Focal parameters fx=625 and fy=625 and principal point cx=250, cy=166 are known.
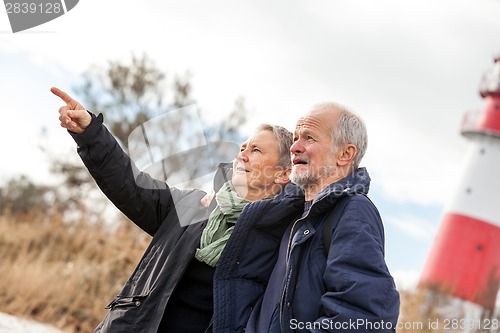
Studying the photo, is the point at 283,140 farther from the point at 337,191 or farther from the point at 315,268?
the point at 315,268

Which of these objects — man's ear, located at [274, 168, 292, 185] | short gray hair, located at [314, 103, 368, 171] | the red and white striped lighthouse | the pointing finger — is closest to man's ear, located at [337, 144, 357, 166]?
short gray hair, located at [314, 103, 368, 171]

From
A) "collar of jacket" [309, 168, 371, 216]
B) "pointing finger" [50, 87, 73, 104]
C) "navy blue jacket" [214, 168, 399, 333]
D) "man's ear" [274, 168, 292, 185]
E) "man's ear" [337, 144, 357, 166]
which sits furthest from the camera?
"man's ear" [274, 168, 292, 185]

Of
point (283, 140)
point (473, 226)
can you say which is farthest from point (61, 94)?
point (473, 226)

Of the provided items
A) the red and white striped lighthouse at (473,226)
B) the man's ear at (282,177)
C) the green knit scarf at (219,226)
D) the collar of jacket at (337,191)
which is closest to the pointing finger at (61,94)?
the green knit scarf at (219,226)

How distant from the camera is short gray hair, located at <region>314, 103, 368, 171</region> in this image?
95.7 inches

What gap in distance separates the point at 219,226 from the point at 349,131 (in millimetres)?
664

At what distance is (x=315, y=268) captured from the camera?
2.13m

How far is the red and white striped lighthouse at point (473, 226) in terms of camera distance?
19.6m

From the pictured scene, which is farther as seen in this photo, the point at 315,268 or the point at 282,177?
the point at 282,177

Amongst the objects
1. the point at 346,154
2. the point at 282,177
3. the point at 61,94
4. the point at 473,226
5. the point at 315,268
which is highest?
the point at 61,94

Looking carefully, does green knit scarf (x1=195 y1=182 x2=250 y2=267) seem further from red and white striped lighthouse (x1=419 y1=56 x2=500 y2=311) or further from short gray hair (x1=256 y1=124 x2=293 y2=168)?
red and white striped lighthouse (x1=419 y1=56 x2=500 y2=311)

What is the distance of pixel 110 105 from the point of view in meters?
13.3

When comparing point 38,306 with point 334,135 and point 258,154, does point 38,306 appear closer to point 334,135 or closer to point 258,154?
point 258,154

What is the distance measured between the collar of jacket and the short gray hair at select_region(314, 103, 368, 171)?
4.9 inches
